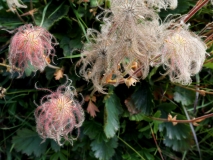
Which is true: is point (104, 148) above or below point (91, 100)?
below

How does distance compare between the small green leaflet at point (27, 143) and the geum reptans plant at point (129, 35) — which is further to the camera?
the small green leaflet at point (27, 143)

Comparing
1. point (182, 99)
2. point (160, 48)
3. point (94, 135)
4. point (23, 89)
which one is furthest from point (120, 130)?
point (160, 48)

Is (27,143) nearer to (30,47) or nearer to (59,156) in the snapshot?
(59,156)

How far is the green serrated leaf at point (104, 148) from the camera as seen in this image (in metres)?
0.96

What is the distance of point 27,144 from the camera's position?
3.36 feet

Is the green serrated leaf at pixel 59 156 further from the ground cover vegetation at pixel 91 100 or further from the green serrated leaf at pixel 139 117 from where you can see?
the green serrated leaf at pixel 139 117

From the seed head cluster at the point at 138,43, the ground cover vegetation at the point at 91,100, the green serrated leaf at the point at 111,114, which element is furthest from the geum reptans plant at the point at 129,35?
the green serrated leaf at the point at 111,114

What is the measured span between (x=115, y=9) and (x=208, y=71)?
0.64 metres

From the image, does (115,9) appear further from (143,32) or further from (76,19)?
(76,19)

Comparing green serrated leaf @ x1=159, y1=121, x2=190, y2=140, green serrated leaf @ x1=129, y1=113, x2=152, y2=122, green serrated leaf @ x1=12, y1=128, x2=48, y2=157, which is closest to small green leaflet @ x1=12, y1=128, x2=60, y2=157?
green serrated leaf @ x1=12, y1=128, x2=48, y2=157

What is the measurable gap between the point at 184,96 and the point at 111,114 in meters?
0.26

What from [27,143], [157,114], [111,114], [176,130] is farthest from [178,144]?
[27,143]

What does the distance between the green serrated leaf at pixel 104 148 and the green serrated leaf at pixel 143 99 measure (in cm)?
13

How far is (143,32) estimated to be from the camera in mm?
571
